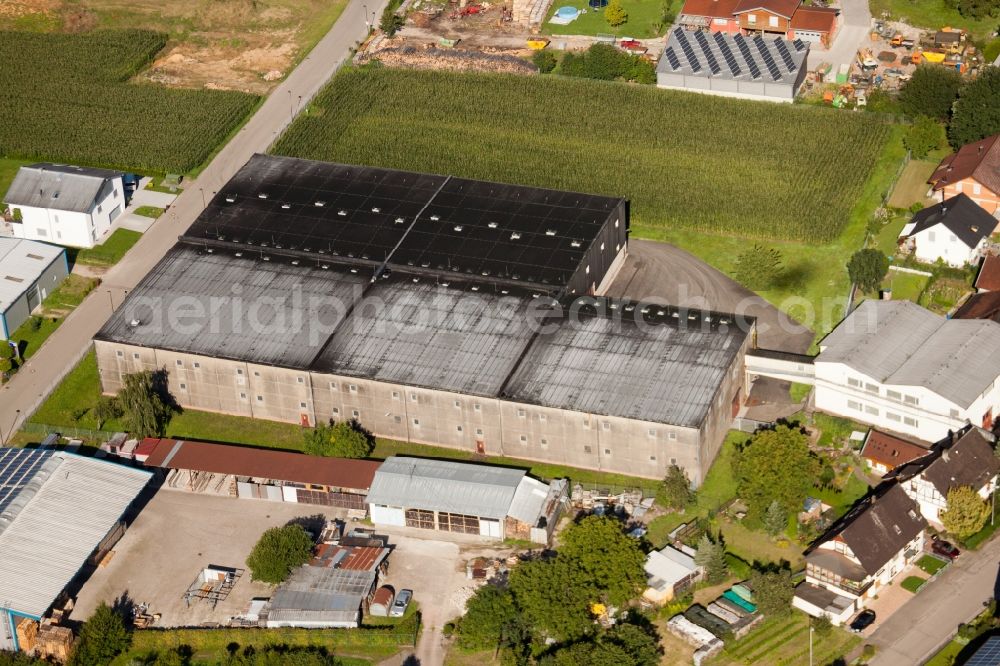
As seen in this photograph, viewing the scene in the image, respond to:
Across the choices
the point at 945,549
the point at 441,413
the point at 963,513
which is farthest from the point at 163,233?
the point at 963,513

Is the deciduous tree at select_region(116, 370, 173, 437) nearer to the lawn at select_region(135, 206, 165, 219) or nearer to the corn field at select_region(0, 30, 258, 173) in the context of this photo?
the lawn at select_region(135, 206, 165, 219)

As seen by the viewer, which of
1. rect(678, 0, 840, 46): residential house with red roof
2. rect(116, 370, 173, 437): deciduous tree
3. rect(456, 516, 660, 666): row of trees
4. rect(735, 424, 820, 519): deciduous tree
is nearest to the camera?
rect(456, 516, 660, 666): row of trees

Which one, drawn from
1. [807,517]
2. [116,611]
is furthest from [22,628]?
[807,517]

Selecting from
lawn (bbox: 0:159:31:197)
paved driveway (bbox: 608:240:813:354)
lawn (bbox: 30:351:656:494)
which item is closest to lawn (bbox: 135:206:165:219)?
lawn (bbox: 0:159:31:197)

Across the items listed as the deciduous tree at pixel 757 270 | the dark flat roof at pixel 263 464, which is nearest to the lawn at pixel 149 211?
the dark flat roof at pixel 263 464

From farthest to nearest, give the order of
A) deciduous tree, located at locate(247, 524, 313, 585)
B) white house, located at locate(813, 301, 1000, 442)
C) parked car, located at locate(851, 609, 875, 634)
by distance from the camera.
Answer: white house, located at locate(813, 301, 1000, 442)
deciduous tree, located at locate(247, 524, 313, 585)
parked car, located at locate(851, 609, 875, 634)

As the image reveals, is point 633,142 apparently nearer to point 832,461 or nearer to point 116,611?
point 832,461
